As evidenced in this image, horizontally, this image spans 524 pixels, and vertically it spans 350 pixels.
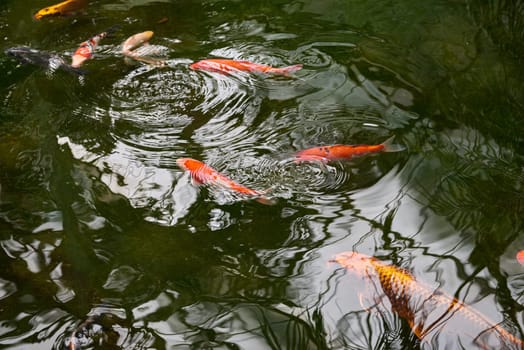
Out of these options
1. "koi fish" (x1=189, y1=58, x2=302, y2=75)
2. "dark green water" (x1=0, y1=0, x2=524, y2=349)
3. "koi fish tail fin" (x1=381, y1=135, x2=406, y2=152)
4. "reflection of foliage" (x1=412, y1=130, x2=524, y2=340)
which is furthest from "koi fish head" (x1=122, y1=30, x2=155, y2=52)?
"reflection of foliage" (x1=412, y1=130, x2=524, y2=340)

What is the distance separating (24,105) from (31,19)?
5.93 ft

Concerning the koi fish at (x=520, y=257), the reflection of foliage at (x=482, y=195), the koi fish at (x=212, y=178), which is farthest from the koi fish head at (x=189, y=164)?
Result: the koi fish at (x=520, y=257)

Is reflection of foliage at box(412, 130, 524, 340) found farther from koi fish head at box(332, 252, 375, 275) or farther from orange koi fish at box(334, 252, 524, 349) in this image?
koi fish head at box(332, 252, 375, 275)

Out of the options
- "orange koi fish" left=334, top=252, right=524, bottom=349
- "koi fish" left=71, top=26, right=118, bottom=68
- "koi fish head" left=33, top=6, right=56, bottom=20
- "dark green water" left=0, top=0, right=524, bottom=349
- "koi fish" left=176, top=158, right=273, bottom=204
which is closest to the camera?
"orange koi fish" left=334, top=252, right=524, bottom=349

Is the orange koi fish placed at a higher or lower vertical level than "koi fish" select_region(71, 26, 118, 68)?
lower

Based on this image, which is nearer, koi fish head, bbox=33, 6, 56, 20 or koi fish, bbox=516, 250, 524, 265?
koi fish, bbox=516, 250, 524, 265

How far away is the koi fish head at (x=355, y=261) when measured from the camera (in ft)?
9.81

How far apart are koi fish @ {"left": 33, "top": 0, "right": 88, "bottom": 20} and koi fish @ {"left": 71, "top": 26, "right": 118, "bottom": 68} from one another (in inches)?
27.2

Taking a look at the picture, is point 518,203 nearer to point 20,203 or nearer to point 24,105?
point 20,203

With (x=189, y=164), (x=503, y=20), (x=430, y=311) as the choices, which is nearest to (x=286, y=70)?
(x=189, y=164)

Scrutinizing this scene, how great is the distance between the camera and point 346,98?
14.3ft

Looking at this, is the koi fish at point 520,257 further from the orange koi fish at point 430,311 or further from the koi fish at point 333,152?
the koi fish at point 333,152

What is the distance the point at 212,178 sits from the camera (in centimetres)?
359

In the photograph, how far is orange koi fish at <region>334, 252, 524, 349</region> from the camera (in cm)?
265
